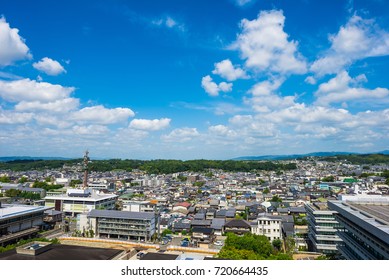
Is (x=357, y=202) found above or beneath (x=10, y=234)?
above

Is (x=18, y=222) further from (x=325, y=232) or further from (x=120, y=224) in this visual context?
(x=325, y=232)

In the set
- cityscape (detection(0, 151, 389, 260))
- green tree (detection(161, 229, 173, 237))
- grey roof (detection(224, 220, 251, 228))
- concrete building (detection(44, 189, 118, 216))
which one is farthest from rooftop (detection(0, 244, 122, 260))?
concrete building (detection(44, 189, 118, 216))

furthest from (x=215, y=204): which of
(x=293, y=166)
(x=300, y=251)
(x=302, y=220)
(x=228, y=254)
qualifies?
(x=293, y=166)

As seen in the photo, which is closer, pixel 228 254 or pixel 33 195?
pixel 228 254

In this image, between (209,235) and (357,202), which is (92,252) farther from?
(357,202)

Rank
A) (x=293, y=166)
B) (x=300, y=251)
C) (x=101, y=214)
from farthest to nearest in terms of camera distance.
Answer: (x=293, y=166) < (x=101, y=214) < (x=300, y=251)

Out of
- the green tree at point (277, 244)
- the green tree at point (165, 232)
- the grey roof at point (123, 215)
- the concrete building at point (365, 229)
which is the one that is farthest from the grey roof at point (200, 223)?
the concrete building at point (365, 229)

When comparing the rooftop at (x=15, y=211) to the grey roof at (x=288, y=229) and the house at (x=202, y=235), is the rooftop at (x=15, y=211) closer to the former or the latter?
the house at (x=202, y=235)

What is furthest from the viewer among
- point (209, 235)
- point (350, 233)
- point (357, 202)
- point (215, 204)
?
point (215, 204)

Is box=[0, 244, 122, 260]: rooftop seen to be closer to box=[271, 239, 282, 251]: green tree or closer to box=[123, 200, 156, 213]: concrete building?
box=[271, 239, 282, 251]: green tree
